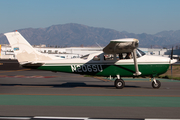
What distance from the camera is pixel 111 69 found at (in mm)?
13391

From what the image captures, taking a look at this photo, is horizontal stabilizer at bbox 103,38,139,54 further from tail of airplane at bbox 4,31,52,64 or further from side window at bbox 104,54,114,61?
tail of airplane at bbox 4,31,52,64

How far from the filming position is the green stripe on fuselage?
13.1m

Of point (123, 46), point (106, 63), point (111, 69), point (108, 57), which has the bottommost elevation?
point (111, 69)

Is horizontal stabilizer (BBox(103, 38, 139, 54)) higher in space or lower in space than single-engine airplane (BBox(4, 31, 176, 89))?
higher

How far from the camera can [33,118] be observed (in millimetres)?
6793

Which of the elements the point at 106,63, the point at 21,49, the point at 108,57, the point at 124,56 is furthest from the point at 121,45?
the point at 21,49

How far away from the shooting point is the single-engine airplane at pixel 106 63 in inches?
515

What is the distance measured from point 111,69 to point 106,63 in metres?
0.43

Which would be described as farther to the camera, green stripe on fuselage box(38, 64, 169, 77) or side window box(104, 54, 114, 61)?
side window box(104, 54, 114, 61)

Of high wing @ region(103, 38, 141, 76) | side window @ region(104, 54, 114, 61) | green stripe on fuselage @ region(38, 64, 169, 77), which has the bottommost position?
green stripe on fuselage @ region(38, 64, 169, 77)

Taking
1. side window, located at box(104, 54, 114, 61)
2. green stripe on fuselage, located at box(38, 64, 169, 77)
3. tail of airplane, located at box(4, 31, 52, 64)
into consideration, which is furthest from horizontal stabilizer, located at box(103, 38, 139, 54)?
tail of airplane, located at box(4, 31, 52, 64)

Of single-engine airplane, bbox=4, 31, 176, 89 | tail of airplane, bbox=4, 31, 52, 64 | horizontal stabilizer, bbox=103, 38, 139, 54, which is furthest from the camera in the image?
tail of airplane, bbox=4, 31, 52, 64

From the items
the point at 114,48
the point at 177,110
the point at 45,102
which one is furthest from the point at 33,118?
the point at 114,48

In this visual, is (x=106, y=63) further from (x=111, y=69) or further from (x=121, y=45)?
(x=121, y=45)
